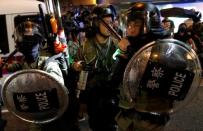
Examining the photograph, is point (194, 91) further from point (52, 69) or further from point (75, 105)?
point (75, 105)

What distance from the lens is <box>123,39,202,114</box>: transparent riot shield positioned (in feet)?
8.16

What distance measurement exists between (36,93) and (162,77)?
1042 mm

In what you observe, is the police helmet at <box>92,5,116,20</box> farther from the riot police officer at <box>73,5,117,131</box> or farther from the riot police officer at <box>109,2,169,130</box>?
the riot police officer at <box>109,2,169,130</box>

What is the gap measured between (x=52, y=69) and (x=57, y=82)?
0.21 m

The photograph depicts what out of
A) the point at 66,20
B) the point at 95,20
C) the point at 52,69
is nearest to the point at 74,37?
the point at 66,20

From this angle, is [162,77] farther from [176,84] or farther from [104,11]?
[104,11]

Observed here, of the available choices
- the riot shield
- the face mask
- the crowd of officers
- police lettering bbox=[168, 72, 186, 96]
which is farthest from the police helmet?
police lettering bbox=[168, 72, 186, 96]

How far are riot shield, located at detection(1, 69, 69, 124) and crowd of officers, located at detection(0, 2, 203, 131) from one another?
0.14 meters

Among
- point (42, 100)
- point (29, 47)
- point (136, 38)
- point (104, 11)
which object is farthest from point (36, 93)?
point (104, 11)

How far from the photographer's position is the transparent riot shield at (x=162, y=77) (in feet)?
8.16

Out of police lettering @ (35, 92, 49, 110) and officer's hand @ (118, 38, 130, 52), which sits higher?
officer's hand @ (118, 38, 130, 52)

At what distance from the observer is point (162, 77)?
2482mm

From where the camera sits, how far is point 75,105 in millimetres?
3701

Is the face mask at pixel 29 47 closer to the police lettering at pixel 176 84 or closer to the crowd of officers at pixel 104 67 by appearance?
the crowd of officers at pixel 104 67
